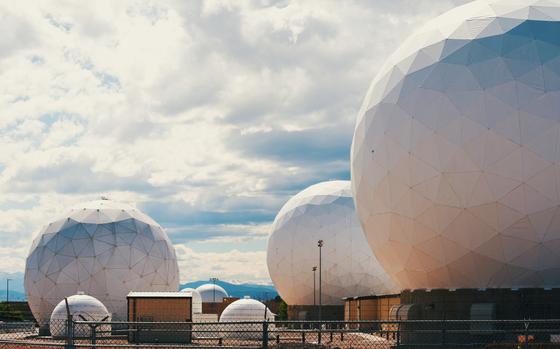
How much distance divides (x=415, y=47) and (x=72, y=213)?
93.1ft

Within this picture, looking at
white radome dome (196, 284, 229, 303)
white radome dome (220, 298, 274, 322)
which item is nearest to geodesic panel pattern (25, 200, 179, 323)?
white radome dome (220, 298, 274, 322)

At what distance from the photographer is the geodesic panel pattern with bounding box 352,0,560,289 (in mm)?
26375

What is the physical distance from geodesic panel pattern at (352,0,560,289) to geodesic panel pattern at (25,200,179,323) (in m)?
23.0

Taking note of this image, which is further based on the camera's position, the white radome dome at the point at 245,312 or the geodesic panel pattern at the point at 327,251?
the geodesic panel pattern at the point at 327,251

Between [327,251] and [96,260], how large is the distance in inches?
611

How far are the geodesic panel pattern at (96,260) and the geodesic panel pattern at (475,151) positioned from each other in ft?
75.3

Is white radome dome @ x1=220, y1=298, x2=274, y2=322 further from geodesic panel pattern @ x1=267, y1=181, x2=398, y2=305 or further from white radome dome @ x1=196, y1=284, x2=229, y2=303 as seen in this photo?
white radome dome @ x1=196, y1=284, x2=229, y2=303

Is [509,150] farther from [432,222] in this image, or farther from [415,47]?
[415,47]

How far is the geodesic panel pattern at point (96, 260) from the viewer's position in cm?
4800

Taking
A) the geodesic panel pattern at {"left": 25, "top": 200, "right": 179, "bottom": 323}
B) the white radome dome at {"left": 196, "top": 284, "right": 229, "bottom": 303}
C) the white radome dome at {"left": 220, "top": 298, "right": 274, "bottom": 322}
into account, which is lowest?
the white radome dome at {"left": 196, "top": 284, "right": 229, "bottom": 303}

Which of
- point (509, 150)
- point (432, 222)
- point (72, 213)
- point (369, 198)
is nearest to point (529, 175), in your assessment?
point (509, 150)

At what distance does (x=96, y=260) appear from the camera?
4800cm

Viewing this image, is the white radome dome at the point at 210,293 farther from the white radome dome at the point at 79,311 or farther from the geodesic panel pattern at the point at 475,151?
the geodesic panel pattern at the point at 475,151

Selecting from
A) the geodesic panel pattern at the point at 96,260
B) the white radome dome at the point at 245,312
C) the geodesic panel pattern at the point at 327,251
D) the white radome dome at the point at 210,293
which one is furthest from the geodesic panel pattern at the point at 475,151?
the white radome dome at the point at 210,293
